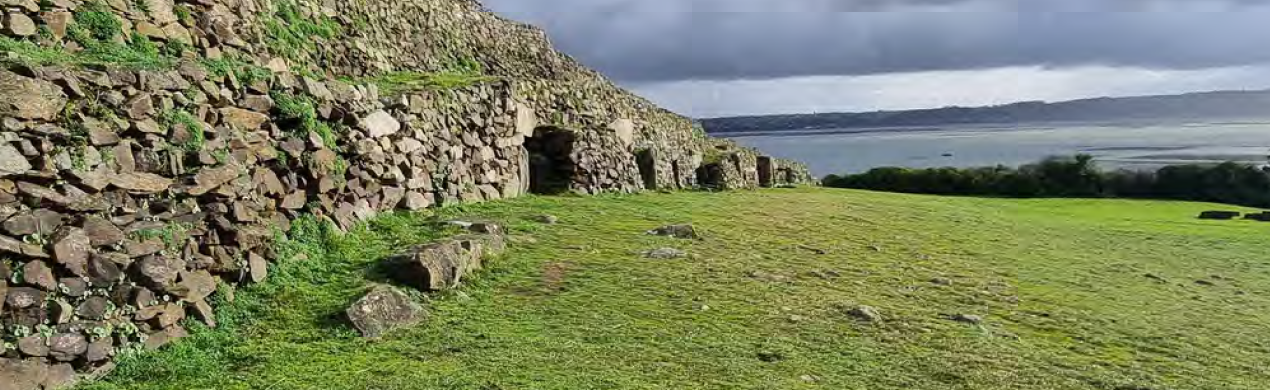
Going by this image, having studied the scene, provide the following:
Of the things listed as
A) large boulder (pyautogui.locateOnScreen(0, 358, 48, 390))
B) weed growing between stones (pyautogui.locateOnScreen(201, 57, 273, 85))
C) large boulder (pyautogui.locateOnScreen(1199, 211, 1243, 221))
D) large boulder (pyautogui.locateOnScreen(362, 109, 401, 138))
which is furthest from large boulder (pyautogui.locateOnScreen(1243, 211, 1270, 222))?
large boulder (pyautogui.locateOnScreen(0, 358, 48, 390))

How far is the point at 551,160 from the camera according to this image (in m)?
15.6

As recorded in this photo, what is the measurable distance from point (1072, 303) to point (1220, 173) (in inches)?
1446

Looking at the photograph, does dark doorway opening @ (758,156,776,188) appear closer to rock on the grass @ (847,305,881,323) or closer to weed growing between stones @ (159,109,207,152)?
rock on the grass @ (847,305,881,323)

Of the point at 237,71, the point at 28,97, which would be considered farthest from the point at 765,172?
the point at 28,97

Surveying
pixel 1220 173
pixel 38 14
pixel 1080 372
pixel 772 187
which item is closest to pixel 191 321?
pixel 38 14

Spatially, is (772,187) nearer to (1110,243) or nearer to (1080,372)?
(1110,243)

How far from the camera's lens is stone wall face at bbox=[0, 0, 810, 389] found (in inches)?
225

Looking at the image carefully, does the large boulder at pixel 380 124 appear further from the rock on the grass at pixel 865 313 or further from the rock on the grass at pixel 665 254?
the rock on the grass at pixel 865 313

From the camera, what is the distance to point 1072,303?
10180mm

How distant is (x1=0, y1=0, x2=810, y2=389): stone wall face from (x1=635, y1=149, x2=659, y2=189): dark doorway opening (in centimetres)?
454

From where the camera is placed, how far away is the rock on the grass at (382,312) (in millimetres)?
6824

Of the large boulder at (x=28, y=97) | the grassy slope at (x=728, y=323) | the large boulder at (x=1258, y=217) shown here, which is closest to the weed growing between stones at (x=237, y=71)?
the grassy slope at (x=728, y=323)

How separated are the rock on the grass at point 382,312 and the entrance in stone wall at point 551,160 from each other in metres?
7.93

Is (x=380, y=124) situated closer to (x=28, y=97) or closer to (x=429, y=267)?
(x=429, y=267)
